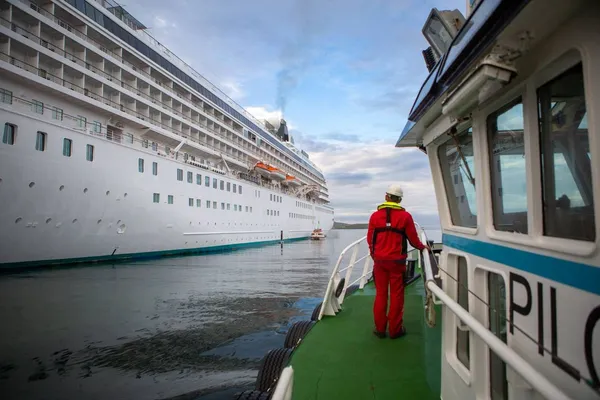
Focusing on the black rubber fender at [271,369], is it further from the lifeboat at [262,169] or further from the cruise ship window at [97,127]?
the lifeboat at [262,169]

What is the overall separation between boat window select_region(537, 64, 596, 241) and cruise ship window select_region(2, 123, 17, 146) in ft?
53.2

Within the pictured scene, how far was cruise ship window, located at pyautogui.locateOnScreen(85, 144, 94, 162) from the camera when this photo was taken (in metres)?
15.4

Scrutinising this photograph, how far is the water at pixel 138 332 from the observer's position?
4.45m

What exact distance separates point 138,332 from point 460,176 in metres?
6.45

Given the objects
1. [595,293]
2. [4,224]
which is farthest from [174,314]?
[4,224]

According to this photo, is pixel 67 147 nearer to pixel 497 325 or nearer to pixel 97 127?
pixel 97 127

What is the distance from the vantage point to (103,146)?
16.2 metres

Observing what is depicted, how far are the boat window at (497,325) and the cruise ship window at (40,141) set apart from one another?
16.3 m

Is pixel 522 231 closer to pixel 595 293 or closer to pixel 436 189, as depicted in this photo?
pixel 595 293

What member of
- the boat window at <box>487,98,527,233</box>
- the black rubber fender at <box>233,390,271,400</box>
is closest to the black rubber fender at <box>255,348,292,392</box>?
the black rubber fender at <box>233,390,271,400</box>

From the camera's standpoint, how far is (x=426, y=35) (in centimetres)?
277

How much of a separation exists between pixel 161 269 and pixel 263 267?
463 centimetres

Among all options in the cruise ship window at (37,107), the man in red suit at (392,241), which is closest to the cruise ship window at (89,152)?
the cruise ship window at (37,107)

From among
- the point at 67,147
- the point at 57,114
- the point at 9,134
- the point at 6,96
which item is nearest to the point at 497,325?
the point at 9,134
